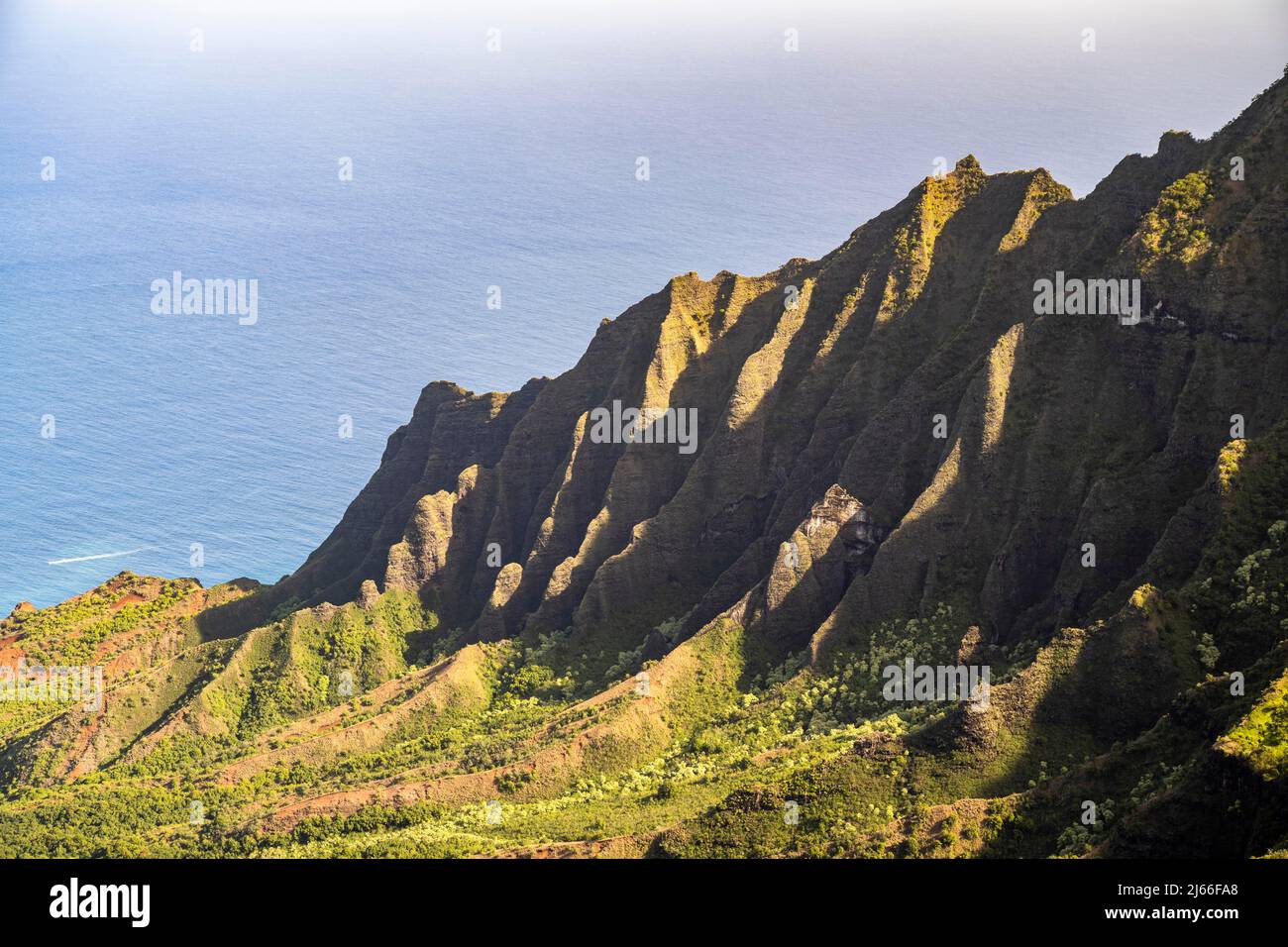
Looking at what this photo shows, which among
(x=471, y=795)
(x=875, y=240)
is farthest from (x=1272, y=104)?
(x=471, y=795)

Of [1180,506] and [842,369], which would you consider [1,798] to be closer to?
[842,369]

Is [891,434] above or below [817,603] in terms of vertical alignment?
above

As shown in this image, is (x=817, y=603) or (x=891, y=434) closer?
(x=817, y=603)

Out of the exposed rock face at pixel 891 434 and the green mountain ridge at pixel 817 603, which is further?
the exposed rock face at pixel 891 434

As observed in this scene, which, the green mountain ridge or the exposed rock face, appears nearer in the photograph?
the green mountain ridge
